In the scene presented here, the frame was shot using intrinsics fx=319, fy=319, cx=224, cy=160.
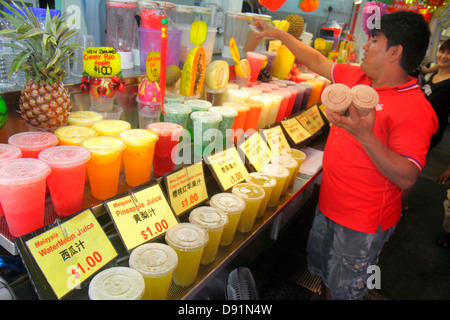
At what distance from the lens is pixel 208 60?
7.44 feet

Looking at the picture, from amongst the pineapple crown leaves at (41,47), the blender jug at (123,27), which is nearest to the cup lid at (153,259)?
the pineapple crown leaves at (41,47)

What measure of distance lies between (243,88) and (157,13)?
0.72 m

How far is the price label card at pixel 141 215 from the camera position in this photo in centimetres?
109

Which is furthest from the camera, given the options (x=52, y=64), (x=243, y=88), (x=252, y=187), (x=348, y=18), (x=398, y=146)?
(x=348, y=18)

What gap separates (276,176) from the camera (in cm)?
169

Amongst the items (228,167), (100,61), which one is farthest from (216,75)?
(100,61)

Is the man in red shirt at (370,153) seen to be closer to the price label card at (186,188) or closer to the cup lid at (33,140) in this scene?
the price label card at (186,188)

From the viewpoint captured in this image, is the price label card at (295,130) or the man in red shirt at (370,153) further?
the price label card at (295,130)

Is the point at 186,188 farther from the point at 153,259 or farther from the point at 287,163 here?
the point at 287,163

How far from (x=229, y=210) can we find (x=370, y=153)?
2.10 ft

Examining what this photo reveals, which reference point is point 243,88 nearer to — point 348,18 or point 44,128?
point 44,128

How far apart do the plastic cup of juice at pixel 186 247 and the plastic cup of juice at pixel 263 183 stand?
1.66ft
